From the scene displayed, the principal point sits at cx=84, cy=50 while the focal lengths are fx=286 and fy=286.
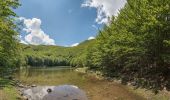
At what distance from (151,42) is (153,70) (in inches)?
284

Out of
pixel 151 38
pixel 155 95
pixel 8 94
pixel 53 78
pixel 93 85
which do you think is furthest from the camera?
pixel 53 78

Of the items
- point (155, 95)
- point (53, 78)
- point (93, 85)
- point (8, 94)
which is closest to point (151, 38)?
point (155, 95)

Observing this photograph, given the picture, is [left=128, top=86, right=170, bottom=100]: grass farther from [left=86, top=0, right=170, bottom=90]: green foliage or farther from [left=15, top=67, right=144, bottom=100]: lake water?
[left=86, top=0, right=170, bottom=90]: green foliage

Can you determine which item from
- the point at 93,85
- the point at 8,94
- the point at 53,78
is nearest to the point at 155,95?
the point at 8,94

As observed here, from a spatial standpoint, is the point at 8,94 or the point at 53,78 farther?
the point at 53,78

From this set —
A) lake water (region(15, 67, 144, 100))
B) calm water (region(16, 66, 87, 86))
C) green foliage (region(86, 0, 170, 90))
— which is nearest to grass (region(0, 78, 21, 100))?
lake water (region(15, 67, 144, 100))

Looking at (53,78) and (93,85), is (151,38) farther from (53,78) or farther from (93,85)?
(53,78)

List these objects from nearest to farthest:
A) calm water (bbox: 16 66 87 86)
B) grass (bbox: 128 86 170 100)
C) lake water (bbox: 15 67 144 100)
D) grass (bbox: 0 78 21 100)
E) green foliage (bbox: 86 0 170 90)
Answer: grass (bbox: 128 86 170 100), grass (bbox: 0 78 21 100), green foliage (bbox: 86 0 170 90), lake water (bbox: 15 67 144 100), calm water (bbox: 16 66 87 86)

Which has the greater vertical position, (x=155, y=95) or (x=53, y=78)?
(x=53, y=78)

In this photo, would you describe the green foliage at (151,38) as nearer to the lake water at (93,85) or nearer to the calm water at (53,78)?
the lake water at (93,85)

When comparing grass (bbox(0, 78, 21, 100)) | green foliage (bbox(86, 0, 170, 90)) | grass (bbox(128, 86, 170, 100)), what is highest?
green foliage (bbox(86, 0, 170, 90))

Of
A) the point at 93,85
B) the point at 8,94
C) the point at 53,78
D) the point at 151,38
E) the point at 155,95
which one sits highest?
the point at 151,38

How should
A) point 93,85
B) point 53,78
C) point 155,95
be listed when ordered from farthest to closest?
point 53,78, point 93,85, point 155,95

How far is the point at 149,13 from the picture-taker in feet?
107
